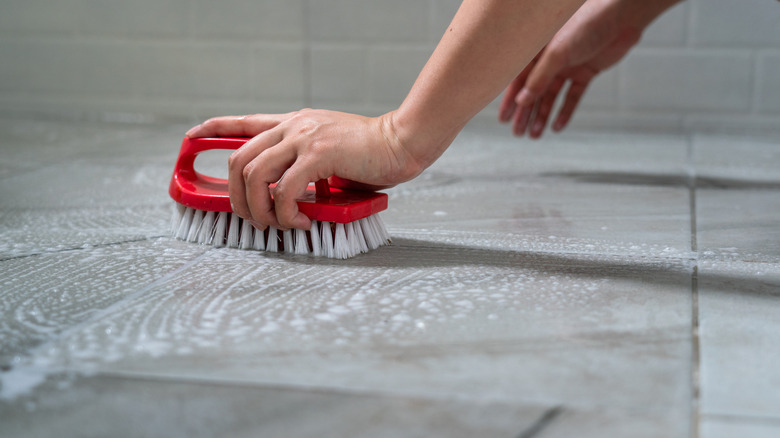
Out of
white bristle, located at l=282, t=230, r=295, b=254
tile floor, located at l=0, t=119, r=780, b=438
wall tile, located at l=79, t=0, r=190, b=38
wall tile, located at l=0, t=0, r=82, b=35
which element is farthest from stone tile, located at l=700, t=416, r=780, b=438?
wall tile, located at l=0, t=0, r=82, b=35

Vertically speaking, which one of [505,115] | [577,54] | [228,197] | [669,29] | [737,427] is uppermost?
[669,29]

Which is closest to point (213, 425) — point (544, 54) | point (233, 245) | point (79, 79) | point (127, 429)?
point (127, 429)

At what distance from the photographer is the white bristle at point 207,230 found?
0.89 meters

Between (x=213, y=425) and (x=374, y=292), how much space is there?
269 mm

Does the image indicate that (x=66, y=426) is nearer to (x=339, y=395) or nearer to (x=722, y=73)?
(x=339, y=395)

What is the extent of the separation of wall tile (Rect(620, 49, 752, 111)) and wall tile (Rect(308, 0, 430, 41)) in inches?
21.6

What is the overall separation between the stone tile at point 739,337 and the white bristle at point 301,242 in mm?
414

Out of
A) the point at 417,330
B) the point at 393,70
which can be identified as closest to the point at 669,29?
the point at 393,70

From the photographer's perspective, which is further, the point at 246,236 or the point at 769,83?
the point at 769,83

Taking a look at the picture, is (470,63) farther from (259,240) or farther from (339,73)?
(339,73)

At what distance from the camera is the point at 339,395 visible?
51cm

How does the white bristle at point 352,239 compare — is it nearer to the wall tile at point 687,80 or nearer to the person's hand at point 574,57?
the person's hand at point 574,57

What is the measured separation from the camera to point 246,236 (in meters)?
0.87

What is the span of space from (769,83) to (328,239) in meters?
1.47
